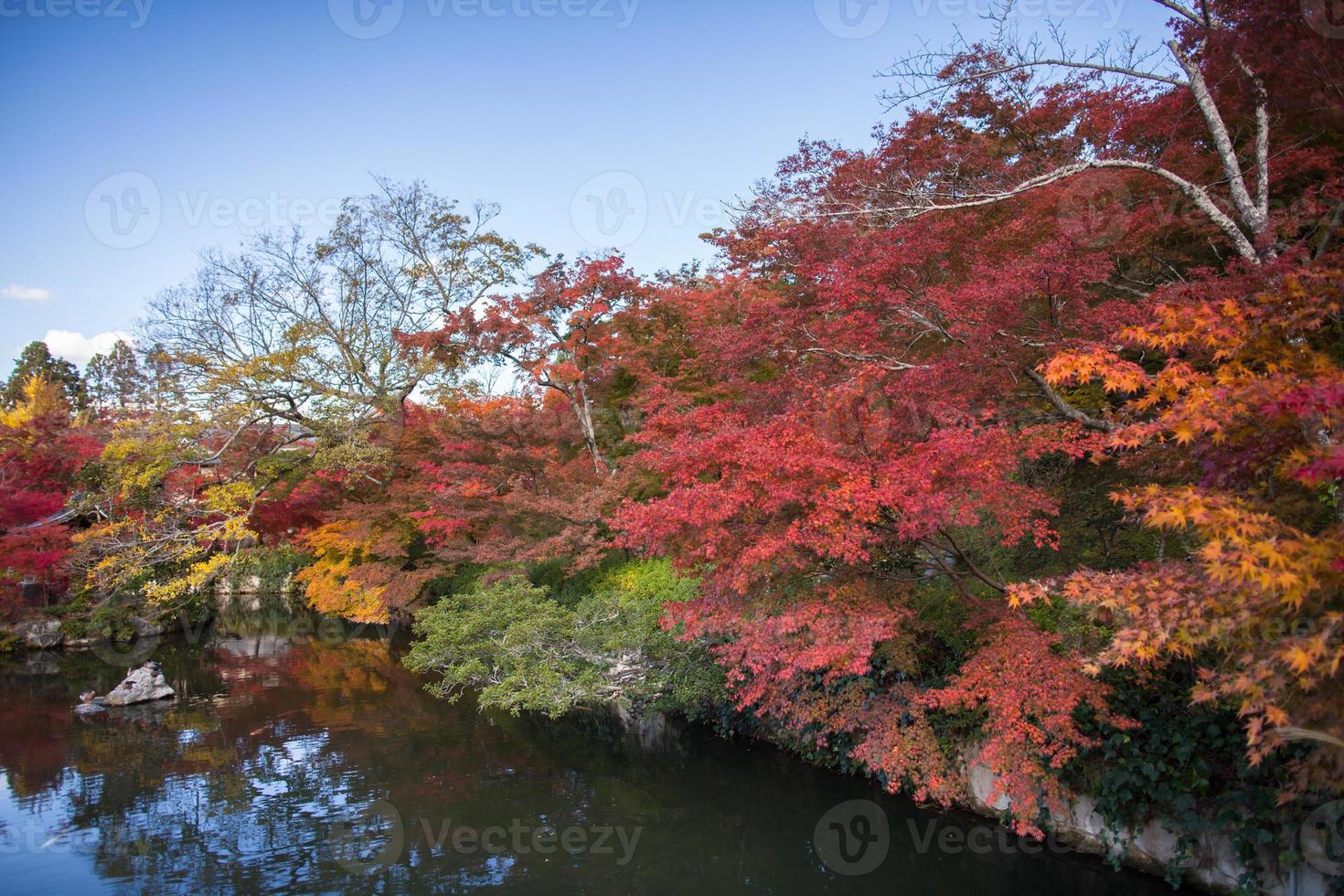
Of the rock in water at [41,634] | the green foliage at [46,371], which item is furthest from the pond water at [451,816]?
the green foliage at [46,371]

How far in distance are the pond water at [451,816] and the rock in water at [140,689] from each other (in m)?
0.81

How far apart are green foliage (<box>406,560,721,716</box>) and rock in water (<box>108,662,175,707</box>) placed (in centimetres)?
633

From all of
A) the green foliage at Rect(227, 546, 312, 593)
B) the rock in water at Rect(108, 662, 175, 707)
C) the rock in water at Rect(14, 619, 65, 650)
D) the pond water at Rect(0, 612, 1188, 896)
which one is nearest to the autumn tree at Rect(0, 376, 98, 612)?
the rock in water at Rect(14, 619, 65, 650)

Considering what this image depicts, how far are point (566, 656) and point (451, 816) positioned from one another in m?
2.35

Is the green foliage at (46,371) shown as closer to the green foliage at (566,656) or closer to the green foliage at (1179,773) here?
the green foliage at (566,656)

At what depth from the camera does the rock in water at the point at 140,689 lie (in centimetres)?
1277

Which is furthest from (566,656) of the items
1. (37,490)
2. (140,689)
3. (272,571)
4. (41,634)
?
(272,571)

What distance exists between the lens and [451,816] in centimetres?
774

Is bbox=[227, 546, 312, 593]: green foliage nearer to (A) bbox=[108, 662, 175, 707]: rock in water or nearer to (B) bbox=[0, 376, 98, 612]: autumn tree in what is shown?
(B) bbox=[0, 376, 98, 612]: autumn tree

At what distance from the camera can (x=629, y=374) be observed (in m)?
14.4

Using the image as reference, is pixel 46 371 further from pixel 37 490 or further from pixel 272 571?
pixel 37 490

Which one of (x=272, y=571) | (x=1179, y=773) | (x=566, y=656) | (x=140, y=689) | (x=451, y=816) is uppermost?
(x=272, y=571)

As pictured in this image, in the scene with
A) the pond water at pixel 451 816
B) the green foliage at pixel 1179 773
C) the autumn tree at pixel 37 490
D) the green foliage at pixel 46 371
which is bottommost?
the pond water at pixel 451 816

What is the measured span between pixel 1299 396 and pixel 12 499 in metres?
20.4
